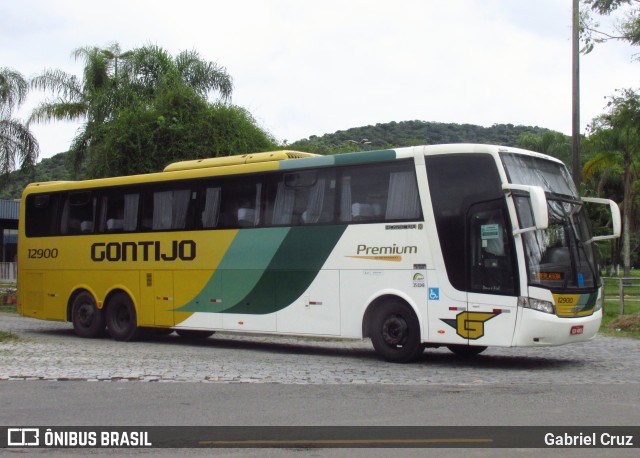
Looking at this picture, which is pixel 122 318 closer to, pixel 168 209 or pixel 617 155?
pixel 168 209

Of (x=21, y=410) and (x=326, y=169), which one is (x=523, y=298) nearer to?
(x=326, y=169)

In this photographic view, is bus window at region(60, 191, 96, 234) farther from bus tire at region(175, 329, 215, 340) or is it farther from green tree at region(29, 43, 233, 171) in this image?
green tree at region(29, 43, 233, 171)

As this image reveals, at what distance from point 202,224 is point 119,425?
8.60m

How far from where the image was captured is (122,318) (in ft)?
60.4

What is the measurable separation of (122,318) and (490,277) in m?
9.01

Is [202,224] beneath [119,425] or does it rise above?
above

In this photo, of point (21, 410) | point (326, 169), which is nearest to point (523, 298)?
point (326, 169)

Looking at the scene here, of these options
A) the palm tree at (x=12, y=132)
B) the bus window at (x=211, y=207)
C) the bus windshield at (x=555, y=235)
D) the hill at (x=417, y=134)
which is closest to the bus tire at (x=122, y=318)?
the bus window at (x=211, y=207)

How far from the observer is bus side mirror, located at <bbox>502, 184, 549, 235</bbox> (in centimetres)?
1199

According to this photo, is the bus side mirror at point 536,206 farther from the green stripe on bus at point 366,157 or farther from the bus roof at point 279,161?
the green stripe on bus at point 366,157

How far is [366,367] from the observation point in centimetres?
1344

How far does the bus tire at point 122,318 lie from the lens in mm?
18078

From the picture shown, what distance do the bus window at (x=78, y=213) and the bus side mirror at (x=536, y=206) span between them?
1020 centimetres

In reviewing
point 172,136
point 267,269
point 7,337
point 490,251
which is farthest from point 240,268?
point 172,136
